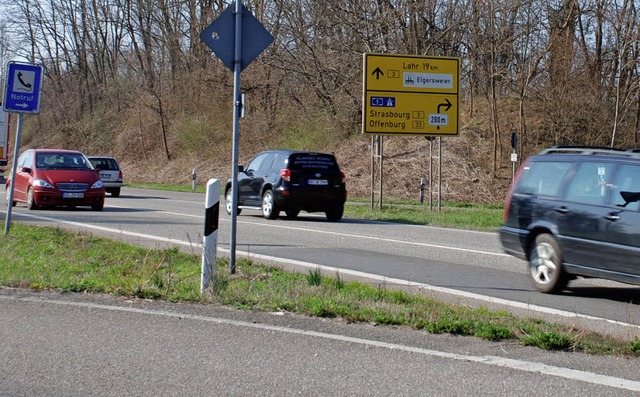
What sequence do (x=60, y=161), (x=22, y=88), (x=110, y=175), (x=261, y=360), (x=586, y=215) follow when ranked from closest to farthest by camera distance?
(x=261, y=360) → (x=586, y=215) → (x=22, y=88) → (x=60, y=161) → (x=110, y=175)

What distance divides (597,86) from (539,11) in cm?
392

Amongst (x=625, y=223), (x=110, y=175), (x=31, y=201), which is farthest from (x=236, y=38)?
(x=110, y=175)

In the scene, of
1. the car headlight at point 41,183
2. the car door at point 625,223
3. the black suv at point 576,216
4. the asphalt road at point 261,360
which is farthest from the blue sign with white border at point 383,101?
the asphalt road at point 261,360

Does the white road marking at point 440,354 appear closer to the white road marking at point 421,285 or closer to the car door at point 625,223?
the white road marking at point 421,285

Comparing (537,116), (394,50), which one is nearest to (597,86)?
(537,116)

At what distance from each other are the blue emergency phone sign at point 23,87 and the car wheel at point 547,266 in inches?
347

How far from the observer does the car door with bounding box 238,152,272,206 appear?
73.4 feet

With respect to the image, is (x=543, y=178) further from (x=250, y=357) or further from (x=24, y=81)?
(x=24, y=81)

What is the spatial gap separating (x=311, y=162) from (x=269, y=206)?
149 centimetres

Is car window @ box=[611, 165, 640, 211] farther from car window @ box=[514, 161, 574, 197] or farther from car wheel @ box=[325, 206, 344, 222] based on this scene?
car wheel @ box=[325, 206, 344, 222]

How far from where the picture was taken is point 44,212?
21719 mm

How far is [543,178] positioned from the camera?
1102 centimetres

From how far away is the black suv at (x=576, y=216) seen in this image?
9.63 meters

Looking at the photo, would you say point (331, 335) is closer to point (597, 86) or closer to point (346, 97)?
point (597, 86)
